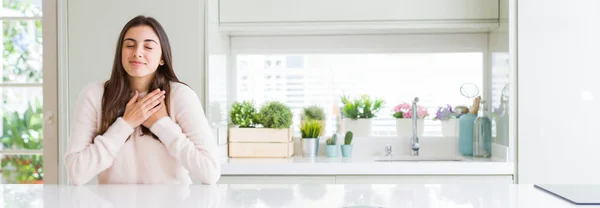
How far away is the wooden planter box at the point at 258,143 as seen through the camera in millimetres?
3252

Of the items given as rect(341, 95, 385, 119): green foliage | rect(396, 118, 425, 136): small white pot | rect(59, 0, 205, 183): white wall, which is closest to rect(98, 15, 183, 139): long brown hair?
rect(59, 0, 205, 183): white wall

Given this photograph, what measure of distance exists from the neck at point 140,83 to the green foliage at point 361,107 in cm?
160

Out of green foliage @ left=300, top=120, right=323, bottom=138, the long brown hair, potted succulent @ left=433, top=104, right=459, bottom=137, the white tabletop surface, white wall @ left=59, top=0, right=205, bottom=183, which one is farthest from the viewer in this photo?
potted succulent @ left=433, top=104, right=459, bottom=137

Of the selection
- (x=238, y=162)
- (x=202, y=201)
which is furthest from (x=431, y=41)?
(x=202, y=201)

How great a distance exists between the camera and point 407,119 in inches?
141

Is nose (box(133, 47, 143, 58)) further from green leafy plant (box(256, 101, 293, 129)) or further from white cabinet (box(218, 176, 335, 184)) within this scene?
green leafy plant (box(256, 101, 293, 129))

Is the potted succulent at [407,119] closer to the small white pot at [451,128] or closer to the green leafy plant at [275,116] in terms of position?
the small white pot at [451,128]

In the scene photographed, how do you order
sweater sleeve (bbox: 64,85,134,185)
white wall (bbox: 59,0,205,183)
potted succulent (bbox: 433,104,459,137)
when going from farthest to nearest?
potted succulent (bbox: 433,104,459,137)
white wall (bbox: 59,0,205,183)
sweater sleeve (bbox: 64,85,134,185)

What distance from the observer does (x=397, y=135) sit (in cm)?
362

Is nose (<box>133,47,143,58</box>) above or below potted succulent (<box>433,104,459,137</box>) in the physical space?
above

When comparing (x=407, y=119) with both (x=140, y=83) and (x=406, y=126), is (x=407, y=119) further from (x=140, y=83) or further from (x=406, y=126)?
(x=140, y=83)

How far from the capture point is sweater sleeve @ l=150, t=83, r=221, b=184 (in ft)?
6.69

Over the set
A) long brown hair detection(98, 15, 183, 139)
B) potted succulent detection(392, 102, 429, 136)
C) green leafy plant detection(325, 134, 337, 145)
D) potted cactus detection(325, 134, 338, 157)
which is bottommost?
potted cactus detection(325, 134, 338, 157)

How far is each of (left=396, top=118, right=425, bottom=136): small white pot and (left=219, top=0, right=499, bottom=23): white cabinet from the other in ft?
2.06
